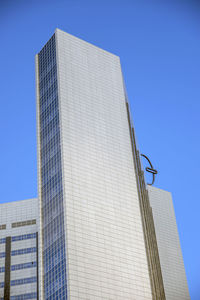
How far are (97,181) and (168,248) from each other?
4521 centimetres

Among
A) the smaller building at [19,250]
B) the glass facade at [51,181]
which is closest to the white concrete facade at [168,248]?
the smaller building at [19,250]

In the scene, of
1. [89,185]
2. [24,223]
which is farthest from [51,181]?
[24,223]

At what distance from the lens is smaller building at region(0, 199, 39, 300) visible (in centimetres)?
12781

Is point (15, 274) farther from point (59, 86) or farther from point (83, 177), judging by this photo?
point (59, 86)

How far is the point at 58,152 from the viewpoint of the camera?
355 ft

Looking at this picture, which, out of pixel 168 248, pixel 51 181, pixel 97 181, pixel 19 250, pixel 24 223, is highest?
pixel 24 223

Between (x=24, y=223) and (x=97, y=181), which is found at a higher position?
(x=24, y=223)

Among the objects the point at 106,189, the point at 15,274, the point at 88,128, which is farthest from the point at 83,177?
the point at 15,274

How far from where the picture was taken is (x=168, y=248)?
14275cm

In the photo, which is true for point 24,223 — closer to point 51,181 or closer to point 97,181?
point 51,181

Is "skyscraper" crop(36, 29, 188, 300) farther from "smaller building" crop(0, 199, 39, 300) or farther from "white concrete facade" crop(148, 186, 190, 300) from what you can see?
"smaller building" crop(0, 199, 39, 300)

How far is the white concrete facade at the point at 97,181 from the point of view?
94963 millimetres

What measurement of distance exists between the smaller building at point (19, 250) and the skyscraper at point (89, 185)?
29.4 meters

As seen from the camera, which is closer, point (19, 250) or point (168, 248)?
point (19, 250)
